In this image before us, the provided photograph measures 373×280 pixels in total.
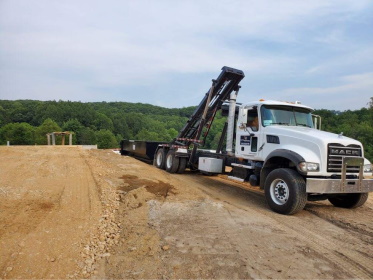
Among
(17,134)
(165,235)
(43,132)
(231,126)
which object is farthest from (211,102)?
(17,134)

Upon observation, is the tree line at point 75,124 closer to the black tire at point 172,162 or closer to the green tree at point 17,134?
the green tree at point 17,134

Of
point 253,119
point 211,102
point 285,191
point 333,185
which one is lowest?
point 285,191

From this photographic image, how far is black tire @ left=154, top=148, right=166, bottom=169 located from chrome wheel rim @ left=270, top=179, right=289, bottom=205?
7108 millimetres

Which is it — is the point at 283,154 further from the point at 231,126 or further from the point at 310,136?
the point at 231,126

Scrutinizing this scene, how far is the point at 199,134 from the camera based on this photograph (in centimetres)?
1176

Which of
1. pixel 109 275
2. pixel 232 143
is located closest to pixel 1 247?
pixel 109 275

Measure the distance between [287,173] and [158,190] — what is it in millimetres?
3469

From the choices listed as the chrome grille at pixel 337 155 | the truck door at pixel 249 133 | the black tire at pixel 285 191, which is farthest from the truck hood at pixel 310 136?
the black tire at pixel 285 191

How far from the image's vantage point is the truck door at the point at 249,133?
27.0 ft

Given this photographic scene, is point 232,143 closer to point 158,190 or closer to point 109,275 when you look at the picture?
point 158,190

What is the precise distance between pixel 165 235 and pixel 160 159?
906 cm

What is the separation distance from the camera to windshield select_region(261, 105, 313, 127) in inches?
316

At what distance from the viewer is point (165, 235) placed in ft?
16.2

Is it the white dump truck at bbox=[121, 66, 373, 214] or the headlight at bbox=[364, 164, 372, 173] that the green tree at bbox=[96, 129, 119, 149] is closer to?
the white dump truck at bbox=[121, 66, 373, 214]
